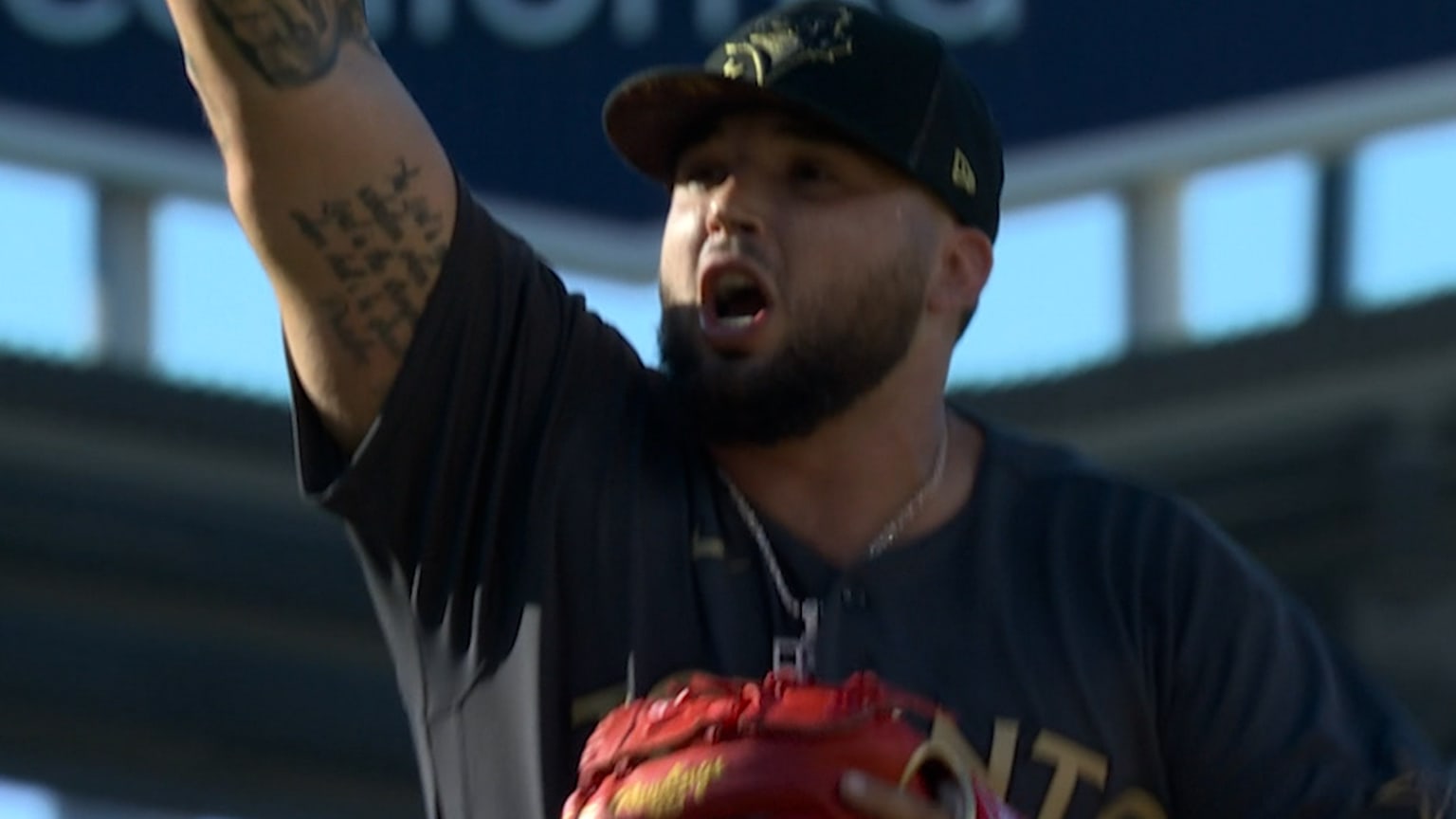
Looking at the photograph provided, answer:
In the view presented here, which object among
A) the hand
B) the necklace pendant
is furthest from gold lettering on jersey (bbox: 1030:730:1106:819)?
the hand

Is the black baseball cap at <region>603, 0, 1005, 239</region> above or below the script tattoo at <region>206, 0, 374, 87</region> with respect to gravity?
below

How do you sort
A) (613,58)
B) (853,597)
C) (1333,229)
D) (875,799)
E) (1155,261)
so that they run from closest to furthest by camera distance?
(875,799), (853,597), (613,58), (1155,261), (1333,229)

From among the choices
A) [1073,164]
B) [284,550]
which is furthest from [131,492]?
[1073,164]

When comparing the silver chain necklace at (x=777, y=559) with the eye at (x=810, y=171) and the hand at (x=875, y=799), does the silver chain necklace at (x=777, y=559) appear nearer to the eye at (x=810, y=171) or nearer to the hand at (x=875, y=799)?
the eye at (x=810, y=171)

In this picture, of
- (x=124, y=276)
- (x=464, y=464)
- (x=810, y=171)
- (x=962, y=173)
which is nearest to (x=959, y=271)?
(x=962, y=173)

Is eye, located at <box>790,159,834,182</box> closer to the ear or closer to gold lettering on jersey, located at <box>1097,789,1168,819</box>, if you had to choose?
the ear

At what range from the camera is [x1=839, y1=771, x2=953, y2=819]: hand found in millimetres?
2539

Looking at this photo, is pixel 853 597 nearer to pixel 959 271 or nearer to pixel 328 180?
pixel 959 271

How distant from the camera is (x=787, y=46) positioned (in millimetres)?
3197

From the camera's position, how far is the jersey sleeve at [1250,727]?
121 inches

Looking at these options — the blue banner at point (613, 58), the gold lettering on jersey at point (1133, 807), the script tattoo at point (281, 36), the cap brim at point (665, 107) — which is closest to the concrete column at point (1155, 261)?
the blue banner at point (613, 58)

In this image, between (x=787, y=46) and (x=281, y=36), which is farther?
(x=787, y=46)

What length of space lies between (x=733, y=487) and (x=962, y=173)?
325 mm

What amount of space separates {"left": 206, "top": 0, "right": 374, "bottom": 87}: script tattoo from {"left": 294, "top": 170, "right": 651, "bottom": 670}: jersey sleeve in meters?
0.18
